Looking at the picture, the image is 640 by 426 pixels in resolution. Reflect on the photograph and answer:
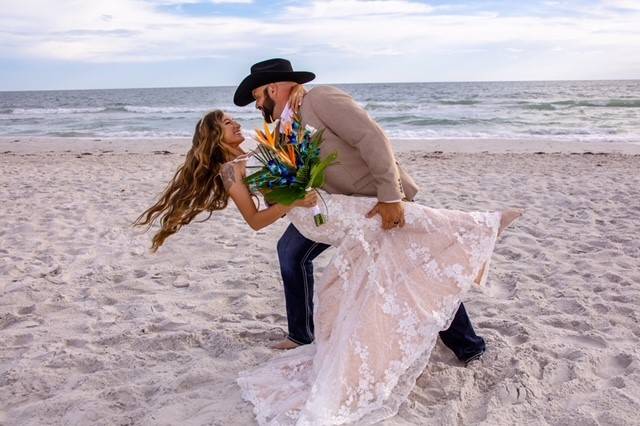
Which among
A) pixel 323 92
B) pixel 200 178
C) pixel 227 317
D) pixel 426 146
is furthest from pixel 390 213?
pixel 426 146

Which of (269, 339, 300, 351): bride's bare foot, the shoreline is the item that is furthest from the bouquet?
the shoreline

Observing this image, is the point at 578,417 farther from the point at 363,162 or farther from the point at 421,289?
the point at 363,162

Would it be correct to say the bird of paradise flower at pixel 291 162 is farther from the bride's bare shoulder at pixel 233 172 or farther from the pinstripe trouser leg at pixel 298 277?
the pinstripe trouser leg at pixel 298 277

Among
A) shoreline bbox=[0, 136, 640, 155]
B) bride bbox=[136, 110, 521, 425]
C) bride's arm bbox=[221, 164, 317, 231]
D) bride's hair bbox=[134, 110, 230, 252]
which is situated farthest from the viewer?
shoreline bbox=[0, 136, 640, 155]

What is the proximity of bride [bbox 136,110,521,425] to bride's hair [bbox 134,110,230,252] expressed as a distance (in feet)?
0.19

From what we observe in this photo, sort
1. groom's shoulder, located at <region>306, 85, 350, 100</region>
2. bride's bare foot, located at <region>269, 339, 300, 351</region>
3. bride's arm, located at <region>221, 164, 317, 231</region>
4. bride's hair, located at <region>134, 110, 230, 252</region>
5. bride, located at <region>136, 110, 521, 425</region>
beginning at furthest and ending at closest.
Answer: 1. bride's bare foot, located at <region>269, 339, 300, 351</region>
2. bride's hair, located at <region>134, 110, 230, 252</region>
3. bride's arm, located at <region>221, 164, 317, 231</region>
4. groom's shoulder, located at <region>306, 85, 350, 100</region>
5. bride, located at <region>136, 110, 521, 425</region>

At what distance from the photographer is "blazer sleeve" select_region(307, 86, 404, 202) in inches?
108

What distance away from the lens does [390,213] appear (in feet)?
9.23

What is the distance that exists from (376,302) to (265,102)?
3.79 ft

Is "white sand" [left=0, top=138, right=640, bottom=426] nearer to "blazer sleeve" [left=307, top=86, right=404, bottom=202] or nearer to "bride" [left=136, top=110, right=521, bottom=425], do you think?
"bride" [left=136, top=110, right=521, bottom=425]

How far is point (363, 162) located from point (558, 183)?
6296 millimetres

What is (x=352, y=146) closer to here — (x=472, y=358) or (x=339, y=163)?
(x=339, y=163)

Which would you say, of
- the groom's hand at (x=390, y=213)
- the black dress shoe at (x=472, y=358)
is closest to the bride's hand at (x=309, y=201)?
the groom's hand at (x=390, y=213)

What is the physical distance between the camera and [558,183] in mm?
8391
